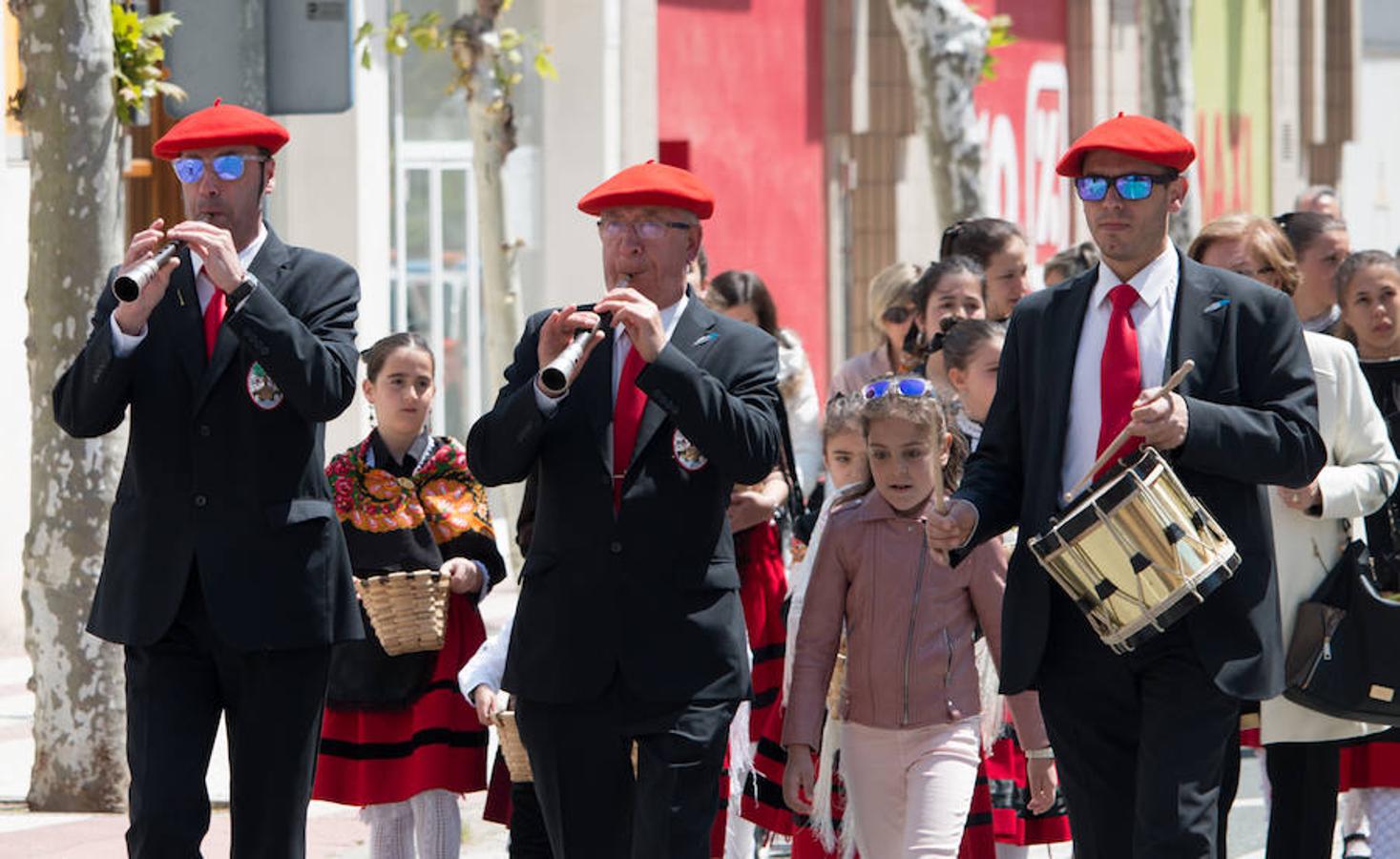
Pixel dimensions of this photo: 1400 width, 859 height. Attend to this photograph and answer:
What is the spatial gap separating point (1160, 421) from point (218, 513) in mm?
2174

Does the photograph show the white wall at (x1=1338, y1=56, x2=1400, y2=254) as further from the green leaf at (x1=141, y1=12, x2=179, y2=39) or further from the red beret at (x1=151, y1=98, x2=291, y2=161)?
the red beret at (x1=151, y1=98, x2=291, y2=161)

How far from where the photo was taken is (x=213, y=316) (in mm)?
6414

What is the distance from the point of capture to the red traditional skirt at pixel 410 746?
7.93 m

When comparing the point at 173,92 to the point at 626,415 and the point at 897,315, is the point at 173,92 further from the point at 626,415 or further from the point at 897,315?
the point at 626,415

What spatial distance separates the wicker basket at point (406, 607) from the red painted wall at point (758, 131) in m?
14.0

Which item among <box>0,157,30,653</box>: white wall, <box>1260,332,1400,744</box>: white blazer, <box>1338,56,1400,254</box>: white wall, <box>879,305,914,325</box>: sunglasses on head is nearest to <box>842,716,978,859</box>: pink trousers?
<box>1260,332,1400,744</box>: white blazer

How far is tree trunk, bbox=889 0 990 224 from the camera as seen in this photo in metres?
18.8

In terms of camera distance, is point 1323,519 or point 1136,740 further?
point 1323,519

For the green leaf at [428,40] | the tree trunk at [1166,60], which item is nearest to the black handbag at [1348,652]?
the green leaf at [428,40]

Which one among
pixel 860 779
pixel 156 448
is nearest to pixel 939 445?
pixel 860 779

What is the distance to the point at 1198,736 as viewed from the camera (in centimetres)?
601

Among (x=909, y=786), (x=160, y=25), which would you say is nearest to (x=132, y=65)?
(x=160, y=25)

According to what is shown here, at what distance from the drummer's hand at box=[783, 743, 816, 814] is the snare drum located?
50.8 inches

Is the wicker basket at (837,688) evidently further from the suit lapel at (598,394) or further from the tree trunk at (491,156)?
the tree trunk at (491,156)
